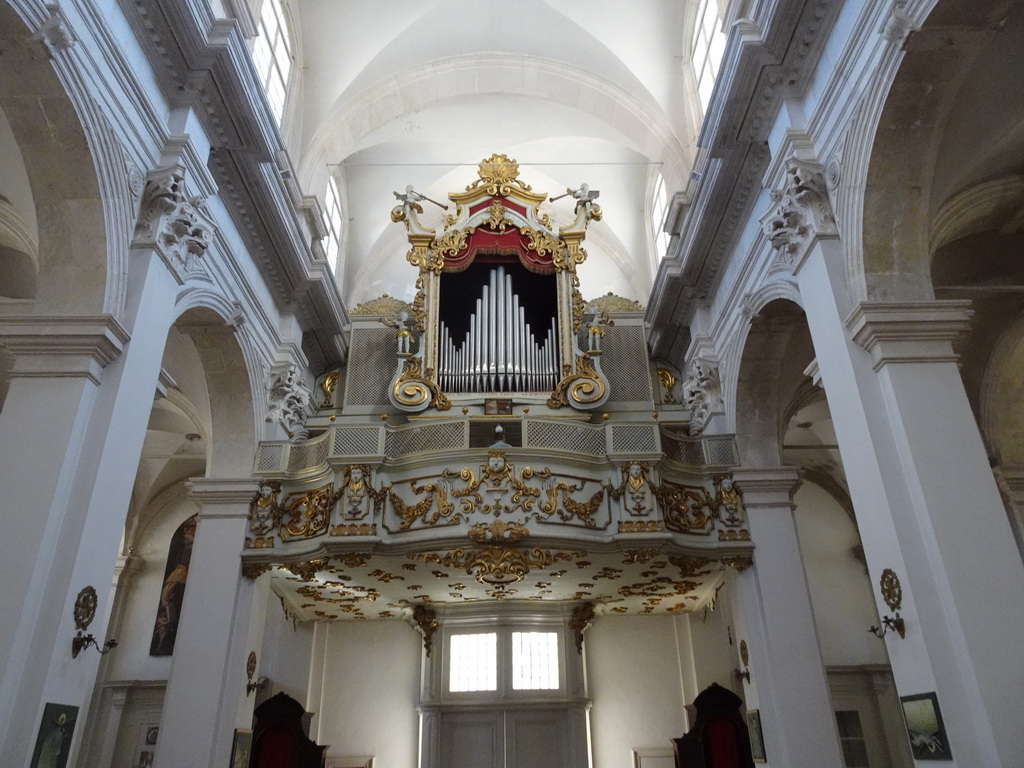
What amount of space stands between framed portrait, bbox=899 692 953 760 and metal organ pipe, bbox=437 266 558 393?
6.85 m

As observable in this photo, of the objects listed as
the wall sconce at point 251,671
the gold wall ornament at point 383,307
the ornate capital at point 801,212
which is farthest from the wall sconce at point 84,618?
the gold wall ornament at point 383,307

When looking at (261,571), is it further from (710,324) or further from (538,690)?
(710,324)

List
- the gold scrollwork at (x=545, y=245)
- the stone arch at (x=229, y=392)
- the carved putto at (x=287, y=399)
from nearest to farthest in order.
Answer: the stone arch at (x=229, y=392)
the carved putto at (x=287, y=399)
the gold scrollwork at (x=545, y=245)

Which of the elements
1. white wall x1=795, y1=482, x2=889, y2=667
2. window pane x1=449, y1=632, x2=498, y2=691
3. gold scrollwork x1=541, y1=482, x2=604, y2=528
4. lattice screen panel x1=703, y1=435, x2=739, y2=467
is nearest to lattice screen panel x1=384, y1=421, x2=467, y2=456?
gold scrollwork x1=541, y1=482, x2=604, y2=528

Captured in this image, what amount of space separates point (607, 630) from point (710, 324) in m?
5.73

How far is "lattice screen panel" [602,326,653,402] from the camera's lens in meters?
12.3

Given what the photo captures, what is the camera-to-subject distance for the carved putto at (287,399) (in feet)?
36.4

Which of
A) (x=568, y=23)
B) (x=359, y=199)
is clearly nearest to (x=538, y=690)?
(x=359, y=199)

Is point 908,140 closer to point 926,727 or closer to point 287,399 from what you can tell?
point 926,727

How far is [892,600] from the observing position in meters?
5.92

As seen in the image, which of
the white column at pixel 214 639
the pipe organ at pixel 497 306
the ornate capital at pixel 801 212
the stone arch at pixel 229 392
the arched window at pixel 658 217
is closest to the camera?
the ornate capital at pixel 801 212

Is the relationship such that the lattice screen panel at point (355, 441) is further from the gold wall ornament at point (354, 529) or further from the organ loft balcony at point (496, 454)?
the gold wall ornament at point (354, 529)

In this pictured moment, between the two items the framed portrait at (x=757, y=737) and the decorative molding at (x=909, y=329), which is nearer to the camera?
the decorative molding at (x=909, y=329)

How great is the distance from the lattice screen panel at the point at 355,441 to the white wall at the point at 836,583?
27.8 ft
